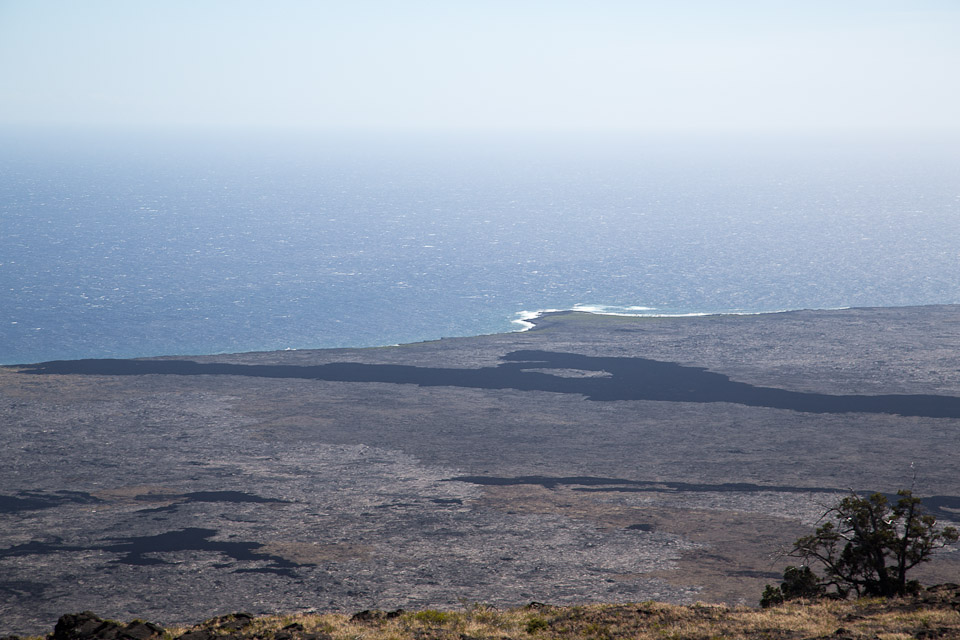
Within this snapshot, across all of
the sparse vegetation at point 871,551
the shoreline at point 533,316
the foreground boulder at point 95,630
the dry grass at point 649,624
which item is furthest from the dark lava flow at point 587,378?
the foreground boulder at point 95,630

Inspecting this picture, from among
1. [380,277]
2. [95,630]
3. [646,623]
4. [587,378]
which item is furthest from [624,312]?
[95,630]

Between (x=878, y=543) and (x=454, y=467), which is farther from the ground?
(x=878, y=543)

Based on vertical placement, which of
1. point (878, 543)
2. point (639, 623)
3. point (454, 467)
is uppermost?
point (878, 543)

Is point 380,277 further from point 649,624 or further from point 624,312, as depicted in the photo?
point 649,624

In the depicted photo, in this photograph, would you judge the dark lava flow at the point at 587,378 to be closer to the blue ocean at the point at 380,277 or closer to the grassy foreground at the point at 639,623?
the blue ocean at the point at 380,277

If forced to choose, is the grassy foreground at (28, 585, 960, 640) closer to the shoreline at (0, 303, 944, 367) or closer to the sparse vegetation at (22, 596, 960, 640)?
the sparse vegetation at (22, 596, 960, 640)

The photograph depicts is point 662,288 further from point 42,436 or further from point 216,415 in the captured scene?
point 42,436
